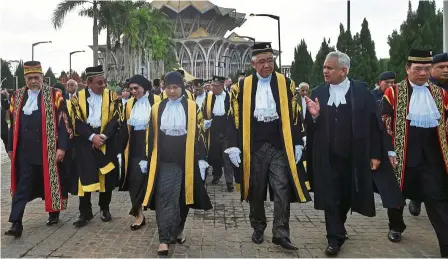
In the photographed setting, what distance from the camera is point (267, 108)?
17.9 feet

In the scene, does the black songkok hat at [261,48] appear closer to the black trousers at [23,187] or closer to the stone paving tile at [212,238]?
the stone paving tile at [212,238]

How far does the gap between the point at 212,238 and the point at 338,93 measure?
2.22 meters

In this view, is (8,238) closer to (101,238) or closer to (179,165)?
(101,238)

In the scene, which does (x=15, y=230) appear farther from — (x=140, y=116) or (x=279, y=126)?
(x=279, y=126)

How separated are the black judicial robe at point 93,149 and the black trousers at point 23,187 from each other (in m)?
0.53

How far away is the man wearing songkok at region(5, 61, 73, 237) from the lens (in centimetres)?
628

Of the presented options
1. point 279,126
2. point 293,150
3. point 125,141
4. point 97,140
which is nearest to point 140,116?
point 125,141

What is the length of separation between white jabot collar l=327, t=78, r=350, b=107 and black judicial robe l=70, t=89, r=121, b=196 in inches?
118

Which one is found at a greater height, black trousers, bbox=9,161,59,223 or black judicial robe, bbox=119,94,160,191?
black judicial robe, bbox=119,94,160,191

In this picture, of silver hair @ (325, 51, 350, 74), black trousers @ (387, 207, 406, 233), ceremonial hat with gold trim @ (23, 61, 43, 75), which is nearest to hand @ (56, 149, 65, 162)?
ceremonial hat with gold trim @ (23, 61, 43, 75)

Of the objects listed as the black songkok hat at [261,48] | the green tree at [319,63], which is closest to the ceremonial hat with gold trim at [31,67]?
the black songkok hat at [261,48]

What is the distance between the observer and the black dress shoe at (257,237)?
5.57m

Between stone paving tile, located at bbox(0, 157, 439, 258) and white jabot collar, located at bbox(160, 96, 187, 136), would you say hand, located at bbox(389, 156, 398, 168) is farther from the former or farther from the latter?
white jabot collar, located at bbox(160, 96, 187, 136)

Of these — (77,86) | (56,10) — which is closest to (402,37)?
(77,86)
